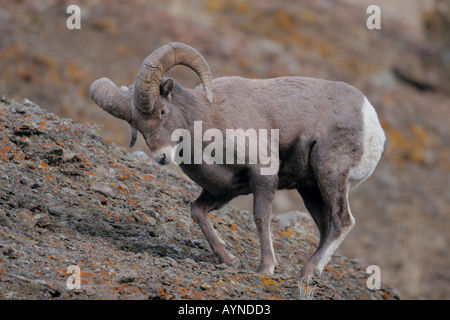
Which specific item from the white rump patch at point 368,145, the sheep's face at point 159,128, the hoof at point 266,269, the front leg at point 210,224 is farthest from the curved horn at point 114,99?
the white rump patch at point 368,145

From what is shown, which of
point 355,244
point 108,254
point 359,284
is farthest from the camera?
point 355,244

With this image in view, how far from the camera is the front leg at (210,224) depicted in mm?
7734

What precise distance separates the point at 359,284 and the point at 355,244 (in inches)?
320

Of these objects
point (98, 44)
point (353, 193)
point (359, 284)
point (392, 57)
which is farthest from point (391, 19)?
point (359, 284)

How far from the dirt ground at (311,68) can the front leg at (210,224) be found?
28.5 feet

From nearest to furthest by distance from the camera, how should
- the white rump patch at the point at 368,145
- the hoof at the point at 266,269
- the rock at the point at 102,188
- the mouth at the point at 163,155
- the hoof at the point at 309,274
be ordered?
the mouth at the point at 163,155 < the hoof at the point at 266,269 < the hoof at the point at 309,274 < the white rump patch at the point at 368,145 < the rock at the point at 102,188

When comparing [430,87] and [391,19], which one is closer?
[430,87]

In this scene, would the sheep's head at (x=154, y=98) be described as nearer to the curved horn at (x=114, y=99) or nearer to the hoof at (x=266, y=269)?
the curved horn at (x=114, y=99)

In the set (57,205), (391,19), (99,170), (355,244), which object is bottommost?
(57,205)

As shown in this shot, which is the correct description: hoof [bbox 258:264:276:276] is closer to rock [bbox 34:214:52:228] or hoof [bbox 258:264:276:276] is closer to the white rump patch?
the white rump patch

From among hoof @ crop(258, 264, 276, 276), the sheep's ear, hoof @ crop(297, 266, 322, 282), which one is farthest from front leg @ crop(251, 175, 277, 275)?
the sheep's ear

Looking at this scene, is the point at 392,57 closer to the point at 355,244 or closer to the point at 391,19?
the point at 391,19

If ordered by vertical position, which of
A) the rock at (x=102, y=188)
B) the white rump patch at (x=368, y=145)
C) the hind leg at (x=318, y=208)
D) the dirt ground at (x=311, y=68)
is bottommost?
the hind leg at (x=318, y=208)

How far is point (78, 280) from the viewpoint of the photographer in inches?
234
